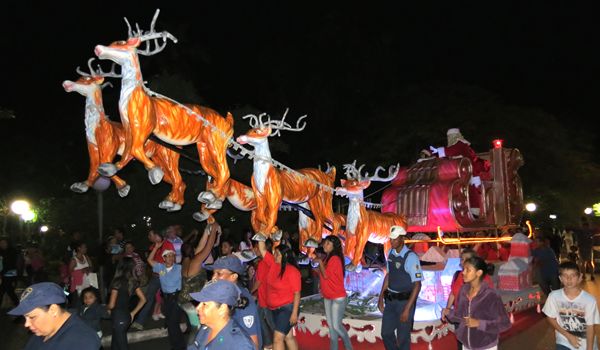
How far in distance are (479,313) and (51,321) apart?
3.04 meters

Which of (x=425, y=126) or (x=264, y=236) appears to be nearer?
(x=264, y=236)

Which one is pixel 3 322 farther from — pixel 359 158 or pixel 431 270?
pixel 359 158

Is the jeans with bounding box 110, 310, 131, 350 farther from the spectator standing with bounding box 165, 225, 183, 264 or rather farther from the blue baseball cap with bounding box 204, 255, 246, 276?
the blue baseball cap with bounding box 204, 255, 246, 276

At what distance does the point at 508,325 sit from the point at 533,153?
15592 mm

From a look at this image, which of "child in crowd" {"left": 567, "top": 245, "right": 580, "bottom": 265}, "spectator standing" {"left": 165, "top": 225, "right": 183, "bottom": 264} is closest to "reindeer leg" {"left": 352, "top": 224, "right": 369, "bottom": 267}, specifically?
"spectator standing" {"left": 165, "top": 225, "right": 183, "bottom": 264}

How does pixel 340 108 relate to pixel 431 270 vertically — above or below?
above

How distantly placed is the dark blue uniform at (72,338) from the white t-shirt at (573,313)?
3233 mm

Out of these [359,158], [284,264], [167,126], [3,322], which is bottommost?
[3,322]

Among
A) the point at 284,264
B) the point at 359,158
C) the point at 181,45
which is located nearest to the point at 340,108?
the point at 359,158

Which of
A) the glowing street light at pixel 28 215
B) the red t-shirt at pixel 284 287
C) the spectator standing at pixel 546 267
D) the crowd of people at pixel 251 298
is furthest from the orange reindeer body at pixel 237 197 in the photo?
the glowing street light at pixel 28 215

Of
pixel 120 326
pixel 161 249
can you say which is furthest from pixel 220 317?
pixel 161 249

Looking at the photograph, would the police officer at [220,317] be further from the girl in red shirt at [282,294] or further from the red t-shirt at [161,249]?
the red t-shirt at [161,249]

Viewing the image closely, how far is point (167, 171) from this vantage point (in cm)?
→ 537

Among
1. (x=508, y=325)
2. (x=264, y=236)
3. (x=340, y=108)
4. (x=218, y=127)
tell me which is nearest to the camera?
(x=508, y=325)
